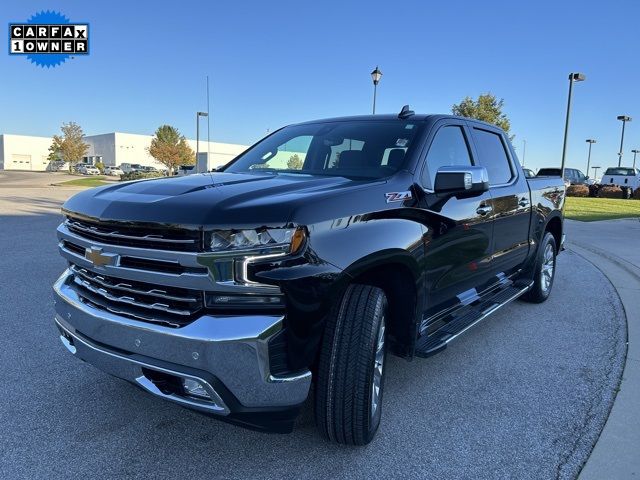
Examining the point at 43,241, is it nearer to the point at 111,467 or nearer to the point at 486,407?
the point at 111,467

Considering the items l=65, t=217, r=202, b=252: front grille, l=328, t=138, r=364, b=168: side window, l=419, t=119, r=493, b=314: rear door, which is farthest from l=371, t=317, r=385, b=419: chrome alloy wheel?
l=328, t=138, r=364, b=168: side window

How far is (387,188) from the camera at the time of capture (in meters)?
2.80

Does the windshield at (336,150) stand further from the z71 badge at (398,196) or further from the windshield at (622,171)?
the windshield at (622,171)

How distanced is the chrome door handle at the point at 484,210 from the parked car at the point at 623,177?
103ft

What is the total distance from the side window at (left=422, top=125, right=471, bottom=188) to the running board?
1.00 m

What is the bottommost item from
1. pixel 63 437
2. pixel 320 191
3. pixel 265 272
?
pixel 63 437

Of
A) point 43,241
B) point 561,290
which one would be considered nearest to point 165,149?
point 43,241

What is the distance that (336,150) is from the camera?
12.2ft

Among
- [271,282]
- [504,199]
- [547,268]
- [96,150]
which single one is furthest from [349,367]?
[96,150]

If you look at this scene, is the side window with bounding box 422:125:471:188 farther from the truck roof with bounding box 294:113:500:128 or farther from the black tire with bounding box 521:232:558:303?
the black tire with bounding box 521:232:558:303

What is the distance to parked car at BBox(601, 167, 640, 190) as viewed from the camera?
30.5 meters

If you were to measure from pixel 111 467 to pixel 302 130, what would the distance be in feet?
9.42

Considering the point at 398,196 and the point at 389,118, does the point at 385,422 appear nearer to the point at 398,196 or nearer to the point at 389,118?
the point at 398,196

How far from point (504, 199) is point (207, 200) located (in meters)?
2.97
